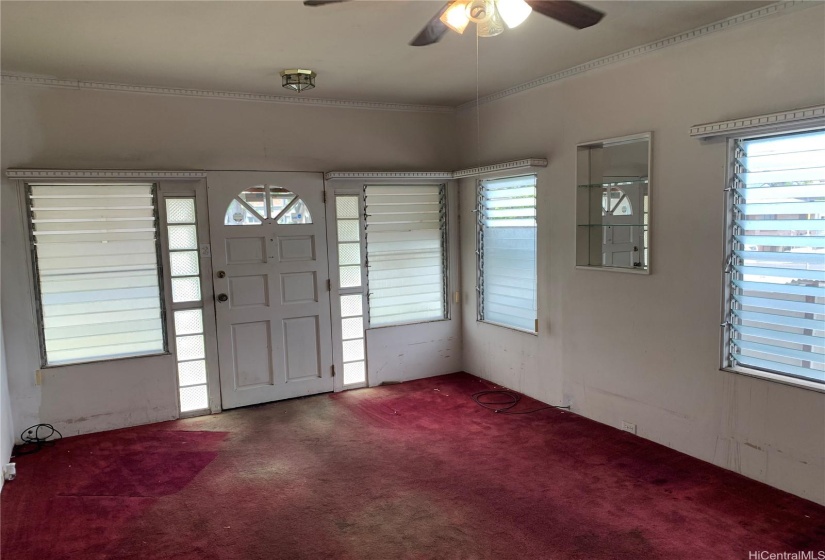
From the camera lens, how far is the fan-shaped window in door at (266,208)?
449 cm

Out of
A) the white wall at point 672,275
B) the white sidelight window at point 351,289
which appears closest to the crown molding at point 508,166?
the white wall at point 672,275

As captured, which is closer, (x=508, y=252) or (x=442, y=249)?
(x=508, y=252)

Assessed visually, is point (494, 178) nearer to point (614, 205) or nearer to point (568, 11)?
point (614, 205)

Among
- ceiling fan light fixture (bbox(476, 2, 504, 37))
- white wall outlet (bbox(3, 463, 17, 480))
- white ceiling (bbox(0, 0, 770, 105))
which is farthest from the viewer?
white wall outlet (bbox(3, 463, 17, 480))

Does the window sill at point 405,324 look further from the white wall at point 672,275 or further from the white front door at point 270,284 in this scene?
the white wall at point 672,275

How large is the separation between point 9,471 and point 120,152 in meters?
2.22

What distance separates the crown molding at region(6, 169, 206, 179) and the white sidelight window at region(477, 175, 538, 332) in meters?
2.40

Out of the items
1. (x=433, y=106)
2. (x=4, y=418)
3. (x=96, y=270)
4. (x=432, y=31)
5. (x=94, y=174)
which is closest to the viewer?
(x=432, y=31)

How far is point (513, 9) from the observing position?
224 cm

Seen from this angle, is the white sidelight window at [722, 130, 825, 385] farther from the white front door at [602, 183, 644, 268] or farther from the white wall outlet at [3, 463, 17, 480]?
the white wall outlet at [3, 463, 17, 480]

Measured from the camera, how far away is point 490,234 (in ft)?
16.4

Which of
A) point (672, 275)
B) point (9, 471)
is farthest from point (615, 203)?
point (9, 471)

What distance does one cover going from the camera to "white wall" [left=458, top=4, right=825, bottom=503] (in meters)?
2.88

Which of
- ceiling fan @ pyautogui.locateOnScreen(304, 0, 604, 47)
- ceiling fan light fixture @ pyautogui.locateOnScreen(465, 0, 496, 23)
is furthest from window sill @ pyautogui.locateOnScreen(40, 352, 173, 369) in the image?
ceiling fan light fixture @ pyautogui.locateOnScreen(465, 0, 496, 23)
